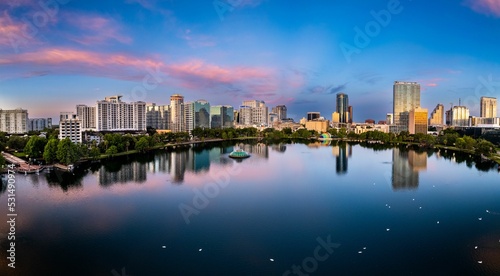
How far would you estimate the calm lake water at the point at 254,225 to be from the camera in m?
5.05

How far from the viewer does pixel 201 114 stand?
43.1 meters

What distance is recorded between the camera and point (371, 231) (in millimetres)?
6469

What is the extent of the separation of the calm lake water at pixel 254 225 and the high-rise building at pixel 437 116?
49.1 meters

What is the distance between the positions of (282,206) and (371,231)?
7.55 feet

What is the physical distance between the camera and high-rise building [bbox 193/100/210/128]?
139ft

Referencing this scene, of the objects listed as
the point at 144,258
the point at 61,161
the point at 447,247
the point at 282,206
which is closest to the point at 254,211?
the point at 282,206

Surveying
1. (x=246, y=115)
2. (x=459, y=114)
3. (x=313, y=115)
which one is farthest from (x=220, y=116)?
(x=459, y=114)

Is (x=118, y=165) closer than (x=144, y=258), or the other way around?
(x=144, y=258)

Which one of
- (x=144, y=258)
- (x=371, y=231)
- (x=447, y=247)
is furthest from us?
(x=371, y=231)

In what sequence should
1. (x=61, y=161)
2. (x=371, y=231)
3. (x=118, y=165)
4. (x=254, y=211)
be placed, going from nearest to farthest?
1. (x=371, y=231)
2. (x=254, y=211)
3. (x=61, y=161)
4. (x=118, y=165)

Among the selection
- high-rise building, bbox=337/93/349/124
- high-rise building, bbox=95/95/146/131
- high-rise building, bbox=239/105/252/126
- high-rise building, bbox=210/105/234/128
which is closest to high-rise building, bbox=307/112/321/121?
high-rise building, bbox=337/93/349/124

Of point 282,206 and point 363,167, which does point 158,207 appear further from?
point 363,167
